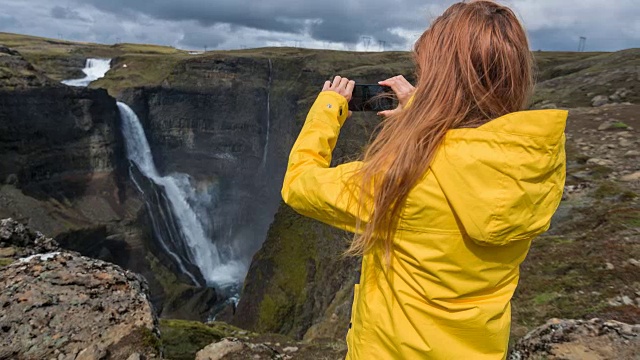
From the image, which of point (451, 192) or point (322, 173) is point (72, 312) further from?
point (451, 192)

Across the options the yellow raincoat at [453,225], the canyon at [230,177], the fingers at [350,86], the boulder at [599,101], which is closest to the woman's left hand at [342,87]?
the fingers at [350,86]

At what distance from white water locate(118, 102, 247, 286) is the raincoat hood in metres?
55.6

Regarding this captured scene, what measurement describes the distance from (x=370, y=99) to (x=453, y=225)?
104 cm

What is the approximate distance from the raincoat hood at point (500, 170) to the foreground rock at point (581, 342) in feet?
9.13

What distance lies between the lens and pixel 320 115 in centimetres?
231

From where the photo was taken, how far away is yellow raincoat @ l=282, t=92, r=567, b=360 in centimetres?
172

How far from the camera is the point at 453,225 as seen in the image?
1845 mm

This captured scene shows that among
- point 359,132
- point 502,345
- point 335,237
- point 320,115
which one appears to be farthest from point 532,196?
point 359,132

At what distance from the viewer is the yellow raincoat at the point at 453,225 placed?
172cm

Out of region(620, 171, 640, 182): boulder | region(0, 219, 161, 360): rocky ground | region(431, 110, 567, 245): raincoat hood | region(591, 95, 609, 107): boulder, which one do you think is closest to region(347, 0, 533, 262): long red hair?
region(431, 110, 567, 245): raincoat hood

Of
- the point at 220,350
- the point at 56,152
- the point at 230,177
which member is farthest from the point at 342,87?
the point at 230,177

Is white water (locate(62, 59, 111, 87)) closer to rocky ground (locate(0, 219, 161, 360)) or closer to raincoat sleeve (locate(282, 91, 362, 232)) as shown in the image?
rocky ground (locate(0, 219, 161, 360))

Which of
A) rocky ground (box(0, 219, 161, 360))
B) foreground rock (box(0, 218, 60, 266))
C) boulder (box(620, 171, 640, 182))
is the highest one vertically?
boulder (box(620, 171, 640, 182))

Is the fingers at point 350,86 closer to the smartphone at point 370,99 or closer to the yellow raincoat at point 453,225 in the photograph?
the smartphone at point 370,99
